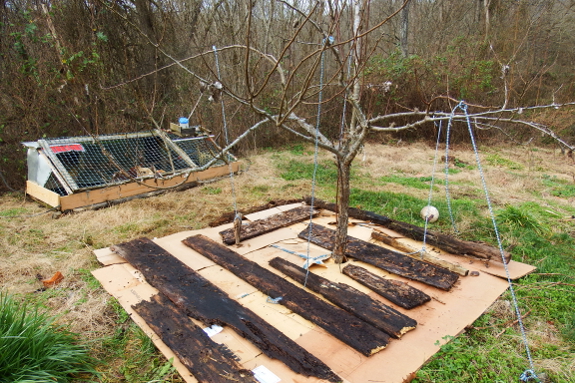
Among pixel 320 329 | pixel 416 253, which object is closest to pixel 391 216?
pixel 416 253

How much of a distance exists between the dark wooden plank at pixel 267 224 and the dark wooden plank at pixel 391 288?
54.3 inches

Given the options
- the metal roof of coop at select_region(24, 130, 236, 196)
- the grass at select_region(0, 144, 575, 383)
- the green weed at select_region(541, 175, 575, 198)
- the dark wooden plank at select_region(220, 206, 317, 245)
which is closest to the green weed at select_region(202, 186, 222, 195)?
the grass at select_region(0, 144, 575, 383)

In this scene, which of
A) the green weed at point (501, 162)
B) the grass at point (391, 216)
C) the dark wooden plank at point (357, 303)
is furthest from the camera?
the green weed at point (501, 162)

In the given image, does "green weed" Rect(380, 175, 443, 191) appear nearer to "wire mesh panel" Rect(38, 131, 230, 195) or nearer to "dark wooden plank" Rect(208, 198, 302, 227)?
"dark wooden plank" Rect(208, 198, 302, 227)

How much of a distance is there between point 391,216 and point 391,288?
233 cm

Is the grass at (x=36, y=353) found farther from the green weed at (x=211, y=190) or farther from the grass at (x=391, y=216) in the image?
the green weed at (x=211, y=190)

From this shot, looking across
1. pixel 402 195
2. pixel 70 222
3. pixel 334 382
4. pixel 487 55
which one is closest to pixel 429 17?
pixel 487 55

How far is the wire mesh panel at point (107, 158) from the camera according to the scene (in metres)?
6.08

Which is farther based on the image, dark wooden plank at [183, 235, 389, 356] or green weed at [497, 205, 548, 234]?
green weed at [497, 205, 548, 234]

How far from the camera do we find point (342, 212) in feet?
12.4

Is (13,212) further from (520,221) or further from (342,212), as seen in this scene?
(520,221)

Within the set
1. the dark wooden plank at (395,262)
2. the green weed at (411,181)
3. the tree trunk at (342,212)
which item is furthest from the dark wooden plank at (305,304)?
the green weed at (411,181)

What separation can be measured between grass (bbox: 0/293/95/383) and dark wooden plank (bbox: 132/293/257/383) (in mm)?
504

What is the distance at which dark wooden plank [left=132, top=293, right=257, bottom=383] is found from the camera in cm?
231
